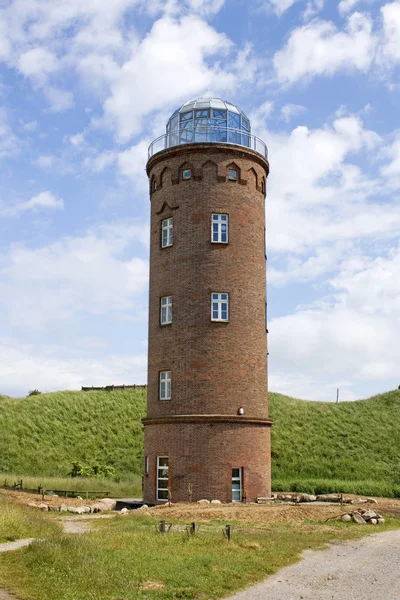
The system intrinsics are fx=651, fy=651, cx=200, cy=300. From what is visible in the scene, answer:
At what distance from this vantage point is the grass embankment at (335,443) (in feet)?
148

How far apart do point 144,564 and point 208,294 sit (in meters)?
16.2

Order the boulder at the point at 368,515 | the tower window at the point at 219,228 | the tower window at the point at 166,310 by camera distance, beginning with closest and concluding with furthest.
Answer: the boulder at the point at 368,515, the tower window at the point at 219,228, the tower window at the point at 166,310

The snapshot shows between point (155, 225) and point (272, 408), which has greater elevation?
point (155, 225)

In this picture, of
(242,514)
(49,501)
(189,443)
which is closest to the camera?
(242,514)

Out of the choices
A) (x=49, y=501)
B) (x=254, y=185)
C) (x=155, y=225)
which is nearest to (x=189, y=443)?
(x=49, y=501)

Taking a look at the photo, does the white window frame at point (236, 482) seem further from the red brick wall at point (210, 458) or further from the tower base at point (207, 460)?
the red brick wall at point (210, 458)

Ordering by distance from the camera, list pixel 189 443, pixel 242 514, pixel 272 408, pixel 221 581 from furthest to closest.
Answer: pixel 272 408, pixel 189 443, pixel 242 514, pixel 221 581

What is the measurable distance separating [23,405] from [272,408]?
69.3 feet

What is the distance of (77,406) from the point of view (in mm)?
56781

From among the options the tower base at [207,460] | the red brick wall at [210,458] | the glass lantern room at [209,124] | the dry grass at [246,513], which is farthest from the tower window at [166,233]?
the dry grass at [246,513]

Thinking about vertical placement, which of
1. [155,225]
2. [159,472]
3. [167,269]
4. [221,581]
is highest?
[155,225]

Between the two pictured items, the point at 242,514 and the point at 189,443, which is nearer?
the point at 242,514

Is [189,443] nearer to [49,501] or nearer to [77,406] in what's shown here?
[49,501]

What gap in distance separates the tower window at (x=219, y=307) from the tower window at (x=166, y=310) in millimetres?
2113
